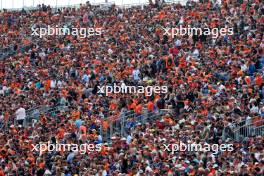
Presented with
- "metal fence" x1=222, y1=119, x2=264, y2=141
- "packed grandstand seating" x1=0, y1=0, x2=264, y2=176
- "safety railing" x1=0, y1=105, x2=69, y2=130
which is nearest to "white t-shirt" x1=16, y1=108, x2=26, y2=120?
"packed grandstand seating" x1=0, y1=0, x2=264, y2=176

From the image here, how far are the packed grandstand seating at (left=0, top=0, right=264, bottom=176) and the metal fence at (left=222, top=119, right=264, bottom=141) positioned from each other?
0.03 meters

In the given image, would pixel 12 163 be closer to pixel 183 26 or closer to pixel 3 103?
pixel 3 103

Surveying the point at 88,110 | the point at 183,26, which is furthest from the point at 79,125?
the point at 183,26

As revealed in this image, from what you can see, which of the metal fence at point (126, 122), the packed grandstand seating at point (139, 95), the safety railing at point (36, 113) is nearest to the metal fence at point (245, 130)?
the packed grandstand seating at point (139, 95)

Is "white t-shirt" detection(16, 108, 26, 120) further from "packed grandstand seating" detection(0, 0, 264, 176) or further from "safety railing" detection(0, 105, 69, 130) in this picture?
"safety railing" detection(0, 105, 69, 130)

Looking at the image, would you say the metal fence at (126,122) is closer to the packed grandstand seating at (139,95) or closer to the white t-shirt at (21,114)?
the packed grandstand seating at (139,95)

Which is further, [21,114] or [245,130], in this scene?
[21,114]

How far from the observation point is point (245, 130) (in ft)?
107

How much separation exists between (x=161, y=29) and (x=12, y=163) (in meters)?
12.7

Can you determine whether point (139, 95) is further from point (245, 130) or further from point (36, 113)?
point (245, 130)

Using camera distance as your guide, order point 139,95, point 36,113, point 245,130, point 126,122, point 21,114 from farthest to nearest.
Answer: point 36,113, point 21,114, point 139,95, point 126,122, point 245,130

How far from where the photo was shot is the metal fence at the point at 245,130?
3259cm

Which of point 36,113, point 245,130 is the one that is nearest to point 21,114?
point 36,113

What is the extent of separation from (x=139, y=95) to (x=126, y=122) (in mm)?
1559
